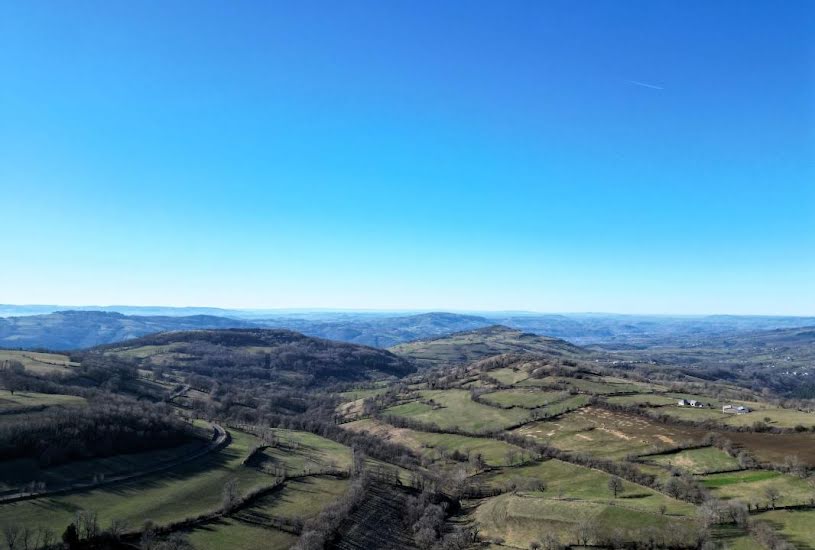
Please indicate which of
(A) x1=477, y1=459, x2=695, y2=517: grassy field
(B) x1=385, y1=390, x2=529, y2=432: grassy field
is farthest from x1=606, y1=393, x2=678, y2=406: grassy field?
(A) x1=477, y1=459, x2=695, y2=517: grassy field

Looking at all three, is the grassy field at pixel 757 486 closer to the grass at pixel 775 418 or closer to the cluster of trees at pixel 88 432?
the grass at pixel 775 418

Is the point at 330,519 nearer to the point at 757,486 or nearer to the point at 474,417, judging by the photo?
the point at 757,486

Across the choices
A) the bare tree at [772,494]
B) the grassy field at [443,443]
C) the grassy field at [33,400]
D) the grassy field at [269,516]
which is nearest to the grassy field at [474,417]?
the grassy field at [443,443]

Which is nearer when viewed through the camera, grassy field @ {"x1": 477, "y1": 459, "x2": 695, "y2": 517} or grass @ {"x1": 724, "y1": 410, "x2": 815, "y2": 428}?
grassy field @ {"x1": 477, "y1": 459, "x2": 695, "y2": 517}

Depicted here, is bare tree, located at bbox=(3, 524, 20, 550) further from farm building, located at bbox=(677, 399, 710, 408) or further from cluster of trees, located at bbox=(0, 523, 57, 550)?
farm building, located at bbox=(677, 399, 710, 408)

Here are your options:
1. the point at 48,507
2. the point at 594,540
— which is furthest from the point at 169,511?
the point at 594,540

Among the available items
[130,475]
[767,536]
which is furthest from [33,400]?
[767,536]
